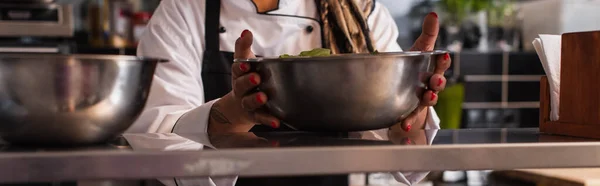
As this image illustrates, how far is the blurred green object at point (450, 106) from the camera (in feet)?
12.0

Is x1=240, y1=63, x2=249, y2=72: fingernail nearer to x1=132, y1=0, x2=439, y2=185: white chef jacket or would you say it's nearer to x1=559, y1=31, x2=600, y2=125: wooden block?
x1=559, y1=31, x2=600, y2=125: wooden block

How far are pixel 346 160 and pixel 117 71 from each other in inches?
9.0

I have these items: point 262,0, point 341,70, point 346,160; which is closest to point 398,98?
point 341,70

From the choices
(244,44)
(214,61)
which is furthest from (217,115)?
(214,61)

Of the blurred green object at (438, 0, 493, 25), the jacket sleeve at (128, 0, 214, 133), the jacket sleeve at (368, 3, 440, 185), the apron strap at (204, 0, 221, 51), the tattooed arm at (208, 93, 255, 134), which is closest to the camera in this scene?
the tattooed arm at (208, 93, 255, 134)

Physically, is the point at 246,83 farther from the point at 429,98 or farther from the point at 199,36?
the point at 199,36

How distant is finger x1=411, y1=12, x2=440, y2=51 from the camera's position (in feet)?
2.92

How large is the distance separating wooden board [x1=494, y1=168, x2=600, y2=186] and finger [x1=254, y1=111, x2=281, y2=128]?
119 centimetres

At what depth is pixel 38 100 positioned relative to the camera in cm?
60

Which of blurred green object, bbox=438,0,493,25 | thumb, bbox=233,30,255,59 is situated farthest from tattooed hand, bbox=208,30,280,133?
blurred green object, bbox=438,0,493,25

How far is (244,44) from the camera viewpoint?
2.93 feet

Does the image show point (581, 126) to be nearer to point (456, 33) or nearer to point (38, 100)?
point (38, 100)

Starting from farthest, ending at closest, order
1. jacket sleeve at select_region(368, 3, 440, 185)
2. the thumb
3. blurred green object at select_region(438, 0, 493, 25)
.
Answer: blurred green object at select_region(438, 0, 493, 25) < jacket sleeve at select_region(368, 3, 440, 185) < the thumb

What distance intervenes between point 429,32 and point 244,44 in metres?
0.26
